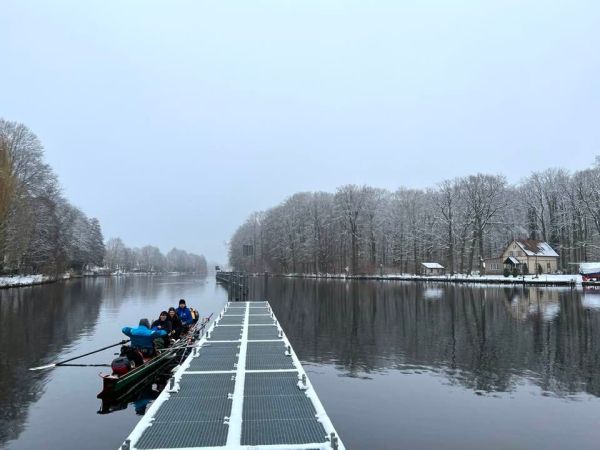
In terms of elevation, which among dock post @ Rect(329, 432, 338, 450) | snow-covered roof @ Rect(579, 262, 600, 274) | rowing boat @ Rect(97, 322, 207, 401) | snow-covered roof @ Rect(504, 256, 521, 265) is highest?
snow-covered roof @ Rect(504, 256, 521, 265)

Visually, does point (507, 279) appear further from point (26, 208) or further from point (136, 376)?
point (26, 208)

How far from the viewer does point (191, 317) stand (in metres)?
19.6

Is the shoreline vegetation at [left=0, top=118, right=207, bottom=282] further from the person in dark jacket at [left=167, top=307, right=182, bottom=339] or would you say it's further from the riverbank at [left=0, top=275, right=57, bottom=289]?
the person in dark jacket at [left=167, top=307, right=182, bottom=339]

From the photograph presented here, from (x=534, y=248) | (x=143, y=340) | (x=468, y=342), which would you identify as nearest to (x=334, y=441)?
(x=143, y=340)

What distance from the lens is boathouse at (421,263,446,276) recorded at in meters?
84.4

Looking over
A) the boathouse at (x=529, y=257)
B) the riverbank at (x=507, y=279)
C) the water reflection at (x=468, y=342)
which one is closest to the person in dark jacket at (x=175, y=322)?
the water reflection at (x=468, y=342)

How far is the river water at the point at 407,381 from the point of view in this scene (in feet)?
28.6

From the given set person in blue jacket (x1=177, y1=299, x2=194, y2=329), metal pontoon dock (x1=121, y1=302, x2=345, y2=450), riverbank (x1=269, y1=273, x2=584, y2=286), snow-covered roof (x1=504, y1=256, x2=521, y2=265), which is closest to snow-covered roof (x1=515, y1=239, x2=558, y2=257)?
snow-covered roof (x1=504, y1=256, x2=521, y2=265)

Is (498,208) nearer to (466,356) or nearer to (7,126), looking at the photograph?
(466,356)

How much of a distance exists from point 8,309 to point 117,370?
82.4 feet

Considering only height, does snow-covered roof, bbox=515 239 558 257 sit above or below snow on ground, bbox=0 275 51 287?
above

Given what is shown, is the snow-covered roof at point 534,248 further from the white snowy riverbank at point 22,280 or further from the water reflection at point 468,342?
the white snowy riverbank at point 22,280

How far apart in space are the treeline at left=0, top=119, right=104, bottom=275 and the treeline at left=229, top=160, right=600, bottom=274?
28.5m

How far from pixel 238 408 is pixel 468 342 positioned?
13.1 metres
